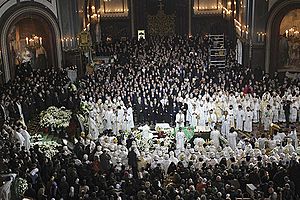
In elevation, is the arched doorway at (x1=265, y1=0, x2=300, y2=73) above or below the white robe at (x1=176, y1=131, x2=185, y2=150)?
above

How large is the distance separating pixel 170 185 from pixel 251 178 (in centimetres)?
285

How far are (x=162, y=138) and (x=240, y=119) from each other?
15.4 ft

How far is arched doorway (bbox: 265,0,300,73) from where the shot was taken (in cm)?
3428

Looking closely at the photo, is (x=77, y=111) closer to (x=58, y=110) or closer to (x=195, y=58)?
(x=58, y=110)

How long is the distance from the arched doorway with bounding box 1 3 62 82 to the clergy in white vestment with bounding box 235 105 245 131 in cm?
1596

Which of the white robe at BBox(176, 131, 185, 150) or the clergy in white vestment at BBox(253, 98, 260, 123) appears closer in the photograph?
the white robe at BBox(176, 131, 185, 150)

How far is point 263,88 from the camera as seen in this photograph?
29562 mm

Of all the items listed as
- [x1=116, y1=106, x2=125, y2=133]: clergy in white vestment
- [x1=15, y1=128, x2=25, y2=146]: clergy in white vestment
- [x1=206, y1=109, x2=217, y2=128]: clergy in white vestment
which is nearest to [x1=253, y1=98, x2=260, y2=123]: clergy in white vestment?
[x1=206, y1=109, x2=217, y2=128]: clergy in white vestment

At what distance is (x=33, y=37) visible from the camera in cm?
3691

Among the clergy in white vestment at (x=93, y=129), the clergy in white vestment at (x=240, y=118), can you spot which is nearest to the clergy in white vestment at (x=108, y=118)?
the clergy in white vestment at (x=93, y=129)

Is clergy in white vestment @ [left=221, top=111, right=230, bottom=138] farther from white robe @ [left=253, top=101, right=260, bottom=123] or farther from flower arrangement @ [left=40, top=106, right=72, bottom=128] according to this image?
flower arrangement @ [left=40, top=106, right=72, bottom=128]

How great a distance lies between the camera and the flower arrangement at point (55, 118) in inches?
965

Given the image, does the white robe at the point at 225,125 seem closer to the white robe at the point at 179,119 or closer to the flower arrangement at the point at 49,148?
the white robe at the point at 179,119

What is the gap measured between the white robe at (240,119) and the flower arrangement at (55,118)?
8.90 meters
